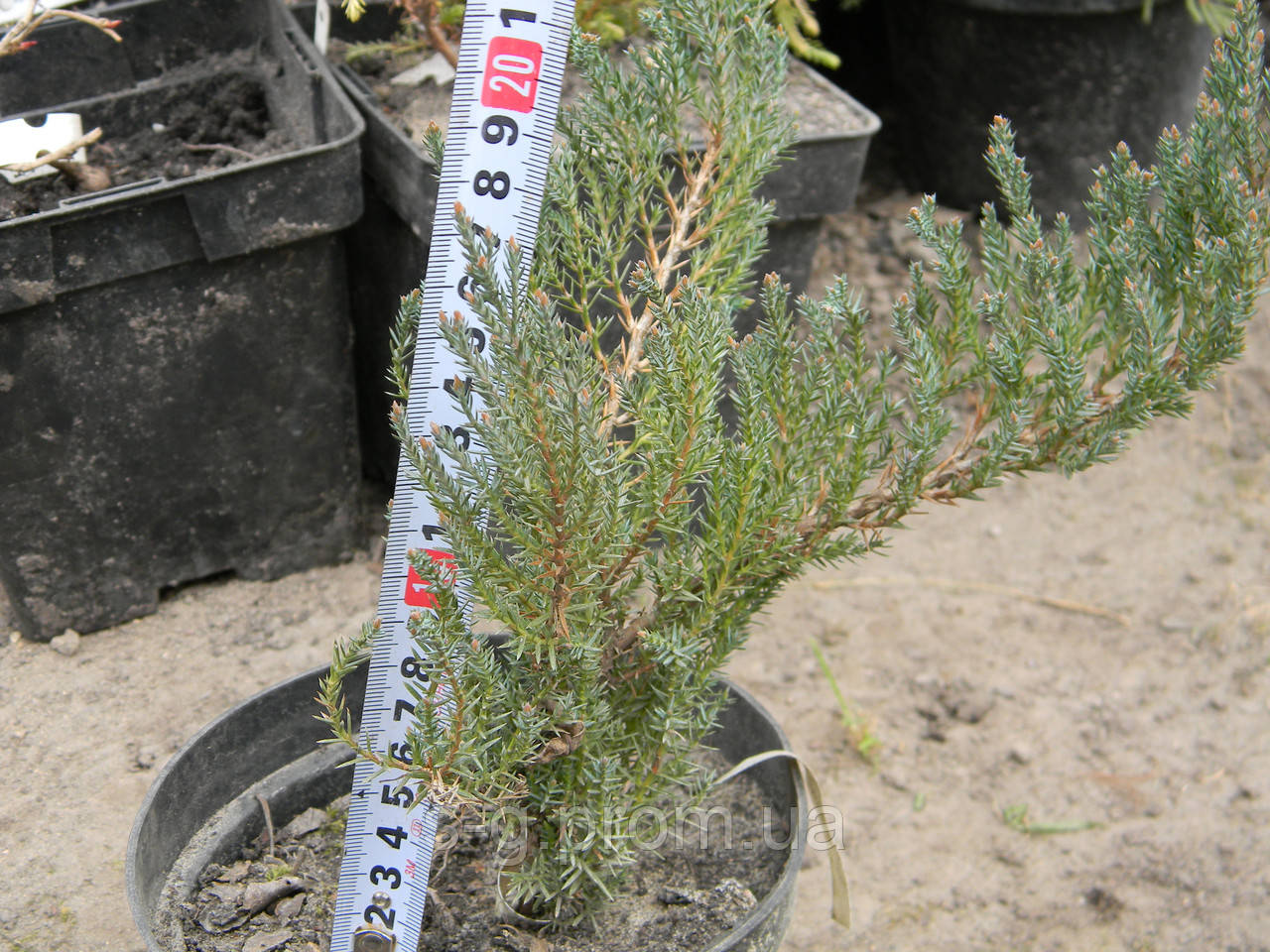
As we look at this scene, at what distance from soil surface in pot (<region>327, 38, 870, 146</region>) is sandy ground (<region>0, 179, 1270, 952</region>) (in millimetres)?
962

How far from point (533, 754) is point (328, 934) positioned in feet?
1.40

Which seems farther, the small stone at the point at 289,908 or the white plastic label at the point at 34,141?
the white plastic label at the point at 34,141

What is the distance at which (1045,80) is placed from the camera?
3928 millimetres

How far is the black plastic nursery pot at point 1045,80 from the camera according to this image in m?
3.82

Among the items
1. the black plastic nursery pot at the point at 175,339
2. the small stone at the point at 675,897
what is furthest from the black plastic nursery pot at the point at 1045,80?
the small stone at the point at 675,897

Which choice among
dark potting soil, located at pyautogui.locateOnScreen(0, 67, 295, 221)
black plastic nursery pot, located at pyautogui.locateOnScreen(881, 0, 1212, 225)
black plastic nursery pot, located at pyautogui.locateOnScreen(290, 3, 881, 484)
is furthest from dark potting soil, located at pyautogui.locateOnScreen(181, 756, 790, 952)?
black plastic nursery pot, located at pyautogui.locateOnScreen(881, 0, 1212, 225)

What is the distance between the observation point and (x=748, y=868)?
1.78 m

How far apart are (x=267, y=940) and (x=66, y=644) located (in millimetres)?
1105

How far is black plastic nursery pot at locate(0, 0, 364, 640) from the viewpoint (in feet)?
7.05

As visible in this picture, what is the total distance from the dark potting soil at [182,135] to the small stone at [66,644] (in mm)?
889

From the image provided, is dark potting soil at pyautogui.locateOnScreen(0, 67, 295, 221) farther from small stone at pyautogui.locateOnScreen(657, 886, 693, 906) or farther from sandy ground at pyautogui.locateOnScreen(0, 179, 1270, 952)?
small stone at pyautogui.locateOnScreen(657, 886, 693, 906)

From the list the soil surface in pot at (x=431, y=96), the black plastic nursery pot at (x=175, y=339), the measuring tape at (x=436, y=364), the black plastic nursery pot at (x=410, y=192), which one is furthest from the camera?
the soil surface in pot at (x=431, y=96)

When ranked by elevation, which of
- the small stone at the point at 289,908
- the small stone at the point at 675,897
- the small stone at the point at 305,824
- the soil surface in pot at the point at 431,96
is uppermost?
the soil surface in pot at the point at 431,96

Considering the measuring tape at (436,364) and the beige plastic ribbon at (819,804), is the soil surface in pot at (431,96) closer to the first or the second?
the measuring tape at (436,364)
